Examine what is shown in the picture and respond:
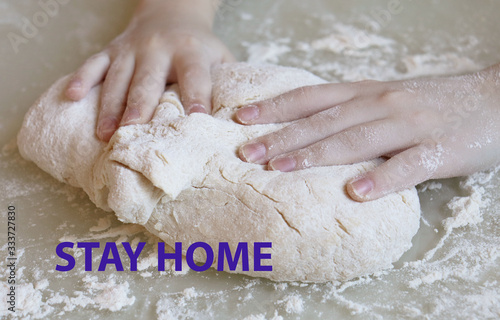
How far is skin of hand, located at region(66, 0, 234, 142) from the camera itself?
158 cm

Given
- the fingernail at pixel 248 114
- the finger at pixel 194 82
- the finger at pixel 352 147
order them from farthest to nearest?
1. the finger at pixel 194 82
2. the fingernail at pixel 248 114
3. the finger at pixel 352 147

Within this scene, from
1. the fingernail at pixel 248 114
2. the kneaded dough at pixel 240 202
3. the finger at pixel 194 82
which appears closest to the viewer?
the kneaded dough at pixel 240 202

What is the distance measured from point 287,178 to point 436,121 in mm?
500

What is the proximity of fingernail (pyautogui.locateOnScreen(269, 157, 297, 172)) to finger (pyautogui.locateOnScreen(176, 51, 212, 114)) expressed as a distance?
33 centimetres

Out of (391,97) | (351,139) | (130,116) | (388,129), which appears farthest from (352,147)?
(130,116)

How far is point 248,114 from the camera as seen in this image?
149 cm

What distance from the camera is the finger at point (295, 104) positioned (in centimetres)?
150

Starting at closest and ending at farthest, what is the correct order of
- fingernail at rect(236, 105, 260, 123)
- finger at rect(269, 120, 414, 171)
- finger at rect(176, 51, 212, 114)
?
finger at rect(269, 120, 414, 171)
fingernail at rect(236, 105, 260, 123)
finger at rect(176, 51, 212, 114)

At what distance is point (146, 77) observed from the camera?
1.67 metres

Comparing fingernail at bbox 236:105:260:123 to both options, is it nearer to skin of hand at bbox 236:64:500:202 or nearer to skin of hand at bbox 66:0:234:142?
Answer: skin of hand at bbox 236:64:500:202

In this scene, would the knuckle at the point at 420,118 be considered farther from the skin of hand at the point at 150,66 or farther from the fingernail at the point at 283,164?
the skin of hand at the point at 150,66

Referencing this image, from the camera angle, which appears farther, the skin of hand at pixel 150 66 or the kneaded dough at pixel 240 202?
the skin of hand at pixel 150 66

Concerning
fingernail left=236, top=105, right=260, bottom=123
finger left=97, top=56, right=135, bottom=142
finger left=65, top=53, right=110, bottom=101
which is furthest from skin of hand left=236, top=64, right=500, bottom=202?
finger left=65, top=53, right=110, bottom=101

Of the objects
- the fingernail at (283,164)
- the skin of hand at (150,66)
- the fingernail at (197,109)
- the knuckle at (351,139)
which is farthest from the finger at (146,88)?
the knuckle at (351,139)
